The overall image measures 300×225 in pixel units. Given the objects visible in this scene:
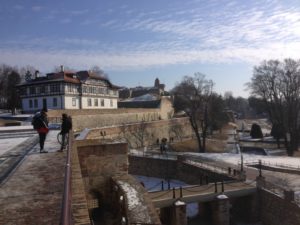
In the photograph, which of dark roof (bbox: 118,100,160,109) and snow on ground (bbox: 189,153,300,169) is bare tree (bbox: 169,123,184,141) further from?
snow on ground (bbox: 189,153,300,169)

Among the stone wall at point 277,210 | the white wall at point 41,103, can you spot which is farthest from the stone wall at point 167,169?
the white wall at point 41,103

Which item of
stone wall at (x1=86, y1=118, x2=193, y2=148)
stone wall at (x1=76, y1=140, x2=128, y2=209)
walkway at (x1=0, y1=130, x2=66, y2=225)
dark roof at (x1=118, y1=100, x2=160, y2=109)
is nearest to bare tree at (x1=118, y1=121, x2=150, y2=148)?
stone wall at (x1=86, y1=118, x2=193, y2=148)

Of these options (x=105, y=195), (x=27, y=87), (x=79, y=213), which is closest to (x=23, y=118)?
(x=27, y=87)

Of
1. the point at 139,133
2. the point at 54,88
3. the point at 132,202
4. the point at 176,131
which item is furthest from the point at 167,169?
the point at 132,202

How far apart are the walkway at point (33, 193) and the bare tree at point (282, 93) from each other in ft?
110

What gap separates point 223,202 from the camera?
1812 centimetres

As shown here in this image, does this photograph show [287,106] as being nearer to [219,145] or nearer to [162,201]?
[219,145]

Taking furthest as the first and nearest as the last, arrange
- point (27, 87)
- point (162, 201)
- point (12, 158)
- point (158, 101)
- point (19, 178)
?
point (158, 101) < point (27, 87) < point (162, 201) < point (12, 158) < point (19, 178)

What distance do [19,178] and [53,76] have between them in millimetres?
43347

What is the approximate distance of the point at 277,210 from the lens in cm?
1831

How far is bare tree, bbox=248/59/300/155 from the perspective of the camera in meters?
37.2

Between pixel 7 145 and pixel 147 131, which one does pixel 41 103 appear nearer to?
pixel 147 131

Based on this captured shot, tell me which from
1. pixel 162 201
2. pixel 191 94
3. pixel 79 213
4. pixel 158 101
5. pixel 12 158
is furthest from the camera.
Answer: pixel 158 101

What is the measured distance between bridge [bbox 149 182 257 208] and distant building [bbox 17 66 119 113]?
101 ft
